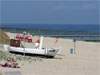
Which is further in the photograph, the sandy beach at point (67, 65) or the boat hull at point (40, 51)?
the boat hull at point (40, 51)

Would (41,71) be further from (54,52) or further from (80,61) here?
(54,52)

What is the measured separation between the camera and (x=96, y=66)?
73.2ft

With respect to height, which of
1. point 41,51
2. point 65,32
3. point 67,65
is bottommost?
point 67,65

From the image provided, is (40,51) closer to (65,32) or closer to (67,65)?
(67,65)

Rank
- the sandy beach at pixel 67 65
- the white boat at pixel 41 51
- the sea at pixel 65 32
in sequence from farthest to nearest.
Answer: the sea at pixel 65 32 → the white boat at pixel 41 51 → the sandy beach at pixel 67 65

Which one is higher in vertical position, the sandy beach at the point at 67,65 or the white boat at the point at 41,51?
the white boat at the point at 41,51

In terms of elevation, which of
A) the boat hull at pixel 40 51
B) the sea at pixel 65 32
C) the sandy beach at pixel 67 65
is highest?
the sea at pixel 65 32

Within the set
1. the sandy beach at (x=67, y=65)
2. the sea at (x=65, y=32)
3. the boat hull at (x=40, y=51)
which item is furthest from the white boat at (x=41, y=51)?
the sea at (x=65, y=32)

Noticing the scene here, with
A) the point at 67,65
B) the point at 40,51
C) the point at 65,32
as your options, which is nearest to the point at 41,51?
the point at 40,51

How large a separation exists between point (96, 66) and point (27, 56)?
17.4ft

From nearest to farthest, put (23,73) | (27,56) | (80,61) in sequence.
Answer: (23,73) < (80,61) < (27,56)

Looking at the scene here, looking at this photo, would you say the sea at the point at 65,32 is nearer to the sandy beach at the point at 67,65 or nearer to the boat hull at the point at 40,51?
the sandy beach at the point at 67,65

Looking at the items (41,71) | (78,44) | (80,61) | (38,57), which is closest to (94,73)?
A: (41,71)

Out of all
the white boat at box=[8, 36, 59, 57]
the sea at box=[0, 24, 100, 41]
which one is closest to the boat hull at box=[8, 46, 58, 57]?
the white boat at box=[8, 36, 59, 57]
